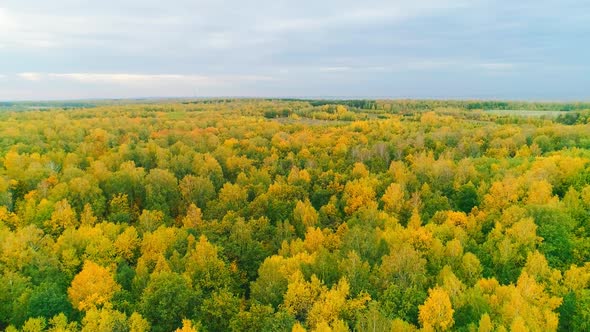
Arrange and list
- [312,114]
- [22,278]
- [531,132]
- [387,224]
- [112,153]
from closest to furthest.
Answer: [22,278], [387,224], [112,153], [531,132], [312,114]

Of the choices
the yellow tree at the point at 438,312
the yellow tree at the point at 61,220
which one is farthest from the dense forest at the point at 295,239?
the yellow tree at the point at 61,220

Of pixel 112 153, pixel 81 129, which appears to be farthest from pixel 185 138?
pixel 81 129

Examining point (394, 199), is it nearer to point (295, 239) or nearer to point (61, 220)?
point (295, 239)

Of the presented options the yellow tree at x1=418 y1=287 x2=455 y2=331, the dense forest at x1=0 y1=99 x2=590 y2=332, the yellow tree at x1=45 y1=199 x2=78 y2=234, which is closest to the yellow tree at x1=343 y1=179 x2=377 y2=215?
the dense forest at x1=0 y1=99 x2=590 y2=332

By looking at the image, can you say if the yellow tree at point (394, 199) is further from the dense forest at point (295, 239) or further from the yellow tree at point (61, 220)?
the yellow tree at point (61, 220)

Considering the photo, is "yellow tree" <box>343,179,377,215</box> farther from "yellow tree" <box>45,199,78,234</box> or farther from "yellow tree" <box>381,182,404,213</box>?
"yellow tree" <box>45,199,78,234</box>

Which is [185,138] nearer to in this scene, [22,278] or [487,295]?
[22,278]

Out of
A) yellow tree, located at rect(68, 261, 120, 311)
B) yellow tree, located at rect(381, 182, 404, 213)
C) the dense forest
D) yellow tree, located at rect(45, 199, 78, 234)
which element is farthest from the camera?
yellow tree, located at rect(381, 182, 404, 213)
